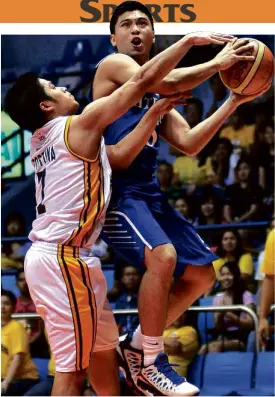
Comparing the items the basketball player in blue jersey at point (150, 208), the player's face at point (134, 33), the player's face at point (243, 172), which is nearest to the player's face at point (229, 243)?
the player's face at point (243, 172)

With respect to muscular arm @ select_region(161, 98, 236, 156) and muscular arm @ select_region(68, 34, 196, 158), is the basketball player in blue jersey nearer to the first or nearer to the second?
muscular arm @ select_region(161, 98, 236, 156)

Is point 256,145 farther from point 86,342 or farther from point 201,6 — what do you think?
point 86,342

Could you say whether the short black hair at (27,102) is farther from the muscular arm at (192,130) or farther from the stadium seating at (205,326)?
the stadium seating at (205,326)

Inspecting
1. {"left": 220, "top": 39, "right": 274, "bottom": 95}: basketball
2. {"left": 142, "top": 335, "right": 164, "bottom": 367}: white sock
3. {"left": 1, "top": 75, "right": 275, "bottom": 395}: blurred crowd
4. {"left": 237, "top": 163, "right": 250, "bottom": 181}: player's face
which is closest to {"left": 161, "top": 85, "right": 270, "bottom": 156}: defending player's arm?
{"left": 220, "top": 39, "right": 274, "bottom": 95}: basketball

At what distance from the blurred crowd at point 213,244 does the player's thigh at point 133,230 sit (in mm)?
2784

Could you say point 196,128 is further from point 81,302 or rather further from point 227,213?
point 227,213

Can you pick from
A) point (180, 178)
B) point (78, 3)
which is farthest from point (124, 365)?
point (180, 178)

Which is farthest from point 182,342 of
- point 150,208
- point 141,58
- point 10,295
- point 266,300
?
point 141,58

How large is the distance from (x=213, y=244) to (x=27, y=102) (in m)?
4.64

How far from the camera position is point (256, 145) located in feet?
33.5

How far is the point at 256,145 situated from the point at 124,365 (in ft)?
16.7

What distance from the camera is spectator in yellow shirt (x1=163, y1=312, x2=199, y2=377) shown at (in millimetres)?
8531

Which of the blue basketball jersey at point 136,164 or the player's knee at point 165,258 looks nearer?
the player's knee at point 165,258

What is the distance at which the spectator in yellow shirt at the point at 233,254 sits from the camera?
9.35 metres
